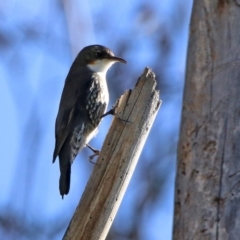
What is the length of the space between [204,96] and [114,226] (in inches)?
133

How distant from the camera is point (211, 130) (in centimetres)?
258

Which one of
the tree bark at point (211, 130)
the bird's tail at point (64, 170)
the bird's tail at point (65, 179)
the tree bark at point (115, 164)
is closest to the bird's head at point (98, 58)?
the bird's tail at point (64, 170)

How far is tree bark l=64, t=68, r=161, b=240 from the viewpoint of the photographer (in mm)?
3592

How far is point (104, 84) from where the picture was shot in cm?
575

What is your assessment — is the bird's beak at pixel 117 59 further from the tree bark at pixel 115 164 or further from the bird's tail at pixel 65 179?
the tree bark at pixel 115 164

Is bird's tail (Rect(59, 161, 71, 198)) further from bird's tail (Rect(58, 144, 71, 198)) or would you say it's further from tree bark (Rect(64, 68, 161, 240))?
tree bark (Rect(64, 68, 161, 240))

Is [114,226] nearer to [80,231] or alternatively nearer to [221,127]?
[80,231]

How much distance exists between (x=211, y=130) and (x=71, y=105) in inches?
121

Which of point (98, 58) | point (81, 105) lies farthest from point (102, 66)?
point (81, 105)

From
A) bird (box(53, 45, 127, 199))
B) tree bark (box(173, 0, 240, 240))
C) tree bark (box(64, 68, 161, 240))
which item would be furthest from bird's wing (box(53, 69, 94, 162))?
tree bark (box(173, 0, 240, 240))

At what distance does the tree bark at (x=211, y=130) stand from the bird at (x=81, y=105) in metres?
2.58

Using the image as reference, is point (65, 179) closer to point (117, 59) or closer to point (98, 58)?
point (117, 59)

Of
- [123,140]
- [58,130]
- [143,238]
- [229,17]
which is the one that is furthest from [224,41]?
[143,238]

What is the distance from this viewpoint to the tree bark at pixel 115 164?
359 cm
